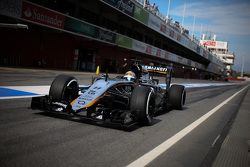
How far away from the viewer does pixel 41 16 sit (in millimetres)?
16531

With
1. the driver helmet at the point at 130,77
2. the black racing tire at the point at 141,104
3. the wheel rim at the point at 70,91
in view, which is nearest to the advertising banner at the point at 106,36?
the driver helmet at the point at 130,77

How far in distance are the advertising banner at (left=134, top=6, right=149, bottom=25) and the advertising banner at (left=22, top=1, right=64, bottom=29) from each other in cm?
1104

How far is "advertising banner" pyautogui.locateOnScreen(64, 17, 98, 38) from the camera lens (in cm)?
1922

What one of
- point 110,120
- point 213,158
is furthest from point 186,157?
point 110,120

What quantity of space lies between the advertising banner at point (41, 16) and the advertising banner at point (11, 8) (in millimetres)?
367

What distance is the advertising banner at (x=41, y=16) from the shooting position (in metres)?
15.4

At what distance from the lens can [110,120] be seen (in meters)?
4.61

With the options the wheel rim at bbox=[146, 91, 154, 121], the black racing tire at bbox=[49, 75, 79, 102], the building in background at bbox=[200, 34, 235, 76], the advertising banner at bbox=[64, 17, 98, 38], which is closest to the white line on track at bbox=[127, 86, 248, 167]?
the wheel rim at bbox=[146, 91, 154, 121]

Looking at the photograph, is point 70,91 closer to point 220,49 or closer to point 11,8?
point 11,8

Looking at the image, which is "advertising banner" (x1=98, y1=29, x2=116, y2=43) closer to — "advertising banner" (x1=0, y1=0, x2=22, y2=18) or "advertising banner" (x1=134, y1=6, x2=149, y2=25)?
"advertising banner" (x1=134, y1=6, x2=149, y2=25)

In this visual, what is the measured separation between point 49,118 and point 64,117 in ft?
A: 1.12

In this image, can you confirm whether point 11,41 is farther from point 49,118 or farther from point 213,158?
point 213,158

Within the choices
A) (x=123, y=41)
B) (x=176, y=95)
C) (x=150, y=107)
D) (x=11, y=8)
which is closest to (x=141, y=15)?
(x=123, y=41)

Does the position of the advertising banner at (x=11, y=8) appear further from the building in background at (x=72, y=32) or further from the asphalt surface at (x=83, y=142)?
the asphalt surface at (x=83, y=142)
